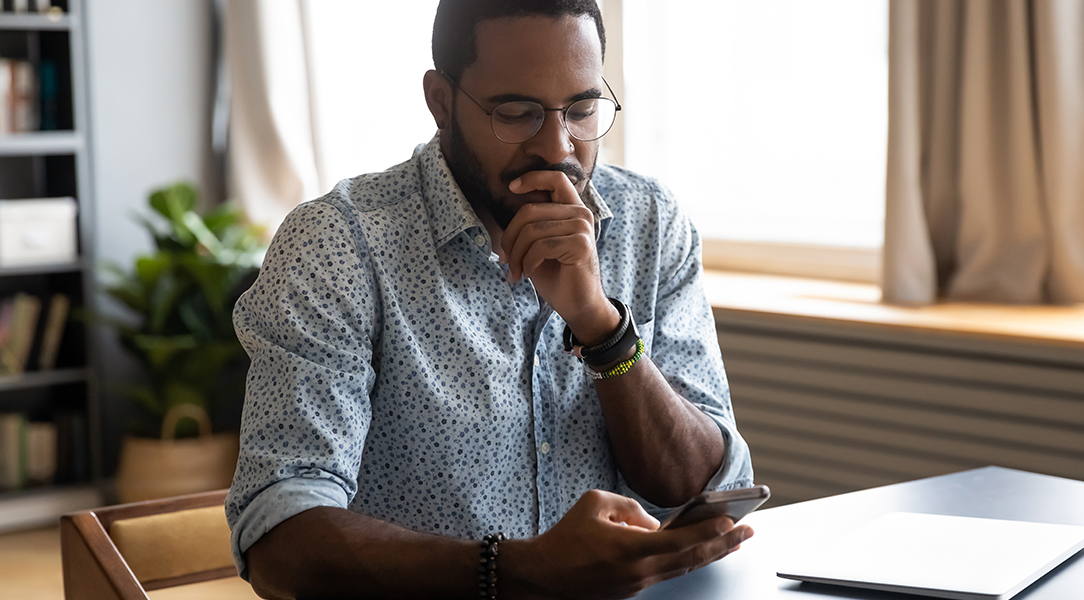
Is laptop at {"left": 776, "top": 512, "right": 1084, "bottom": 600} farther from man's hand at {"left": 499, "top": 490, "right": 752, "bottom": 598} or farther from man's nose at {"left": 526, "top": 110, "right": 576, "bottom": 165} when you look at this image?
man's nose at {"left": 526, "top": 110, "right": 576, "bottom": 165}

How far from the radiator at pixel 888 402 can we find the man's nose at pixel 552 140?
127 centimetres

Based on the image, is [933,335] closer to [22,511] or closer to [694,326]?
[694,326]

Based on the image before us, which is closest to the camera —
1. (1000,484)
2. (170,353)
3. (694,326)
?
(1000,484)

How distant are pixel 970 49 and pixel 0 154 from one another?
307 centimetres

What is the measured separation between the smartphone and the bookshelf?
3107 millimetres

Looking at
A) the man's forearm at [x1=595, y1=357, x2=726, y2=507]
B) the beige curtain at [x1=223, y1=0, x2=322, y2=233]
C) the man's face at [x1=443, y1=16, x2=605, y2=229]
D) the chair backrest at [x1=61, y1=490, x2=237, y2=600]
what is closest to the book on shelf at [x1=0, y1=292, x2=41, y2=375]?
the beige curtain at [x1=223, y1=0, x2=322, y2=233]

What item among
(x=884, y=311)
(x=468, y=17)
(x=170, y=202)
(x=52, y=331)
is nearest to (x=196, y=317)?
(x=170, y=202)

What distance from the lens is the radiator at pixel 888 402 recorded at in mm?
2205

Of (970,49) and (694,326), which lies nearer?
(694,326)

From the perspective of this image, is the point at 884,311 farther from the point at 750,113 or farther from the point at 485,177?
the point at 485,177

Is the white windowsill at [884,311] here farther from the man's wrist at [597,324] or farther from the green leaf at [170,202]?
the green leaf at [170,202]

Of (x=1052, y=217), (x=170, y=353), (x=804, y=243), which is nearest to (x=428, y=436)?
(x=1052, y=217)

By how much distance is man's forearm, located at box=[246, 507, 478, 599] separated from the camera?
3.61 ft

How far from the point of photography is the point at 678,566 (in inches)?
41.0
